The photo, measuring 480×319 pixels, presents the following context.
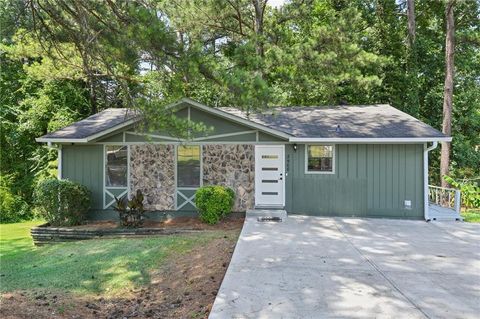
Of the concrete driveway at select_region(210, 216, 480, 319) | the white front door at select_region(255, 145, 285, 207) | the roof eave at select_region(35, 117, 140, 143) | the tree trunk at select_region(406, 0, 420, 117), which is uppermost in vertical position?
the tree trunk at select_region(406, 0, 420, 117)

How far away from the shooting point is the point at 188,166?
1062 centimetres

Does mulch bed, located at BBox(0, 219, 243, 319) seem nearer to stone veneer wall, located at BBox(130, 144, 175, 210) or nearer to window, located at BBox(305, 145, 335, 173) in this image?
stone veneer wall, located at BBox(130, 144, 175, 210)

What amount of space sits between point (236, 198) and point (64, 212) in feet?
15.1

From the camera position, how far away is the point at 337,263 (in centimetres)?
583

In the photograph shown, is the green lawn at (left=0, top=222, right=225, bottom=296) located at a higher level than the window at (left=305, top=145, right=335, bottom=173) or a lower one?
lower

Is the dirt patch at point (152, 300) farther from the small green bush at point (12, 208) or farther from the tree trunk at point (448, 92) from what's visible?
the tree trunk at point (448, 92)

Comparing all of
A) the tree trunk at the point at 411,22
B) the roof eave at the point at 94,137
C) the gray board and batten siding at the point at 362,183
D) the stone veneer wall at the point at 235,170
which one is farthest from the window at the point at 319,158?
the tree trunk at the point at 411,22

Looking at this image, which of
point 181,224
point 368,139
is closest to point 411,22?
point 368,139

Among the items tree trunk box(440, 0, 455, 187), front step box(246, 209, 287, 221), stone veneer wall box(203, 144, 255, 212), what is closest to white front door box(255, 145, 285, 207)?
stone veneer wall box(203, 144, 255, 212)

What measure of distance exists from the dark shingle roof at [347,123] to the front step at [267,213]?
6.85 ft

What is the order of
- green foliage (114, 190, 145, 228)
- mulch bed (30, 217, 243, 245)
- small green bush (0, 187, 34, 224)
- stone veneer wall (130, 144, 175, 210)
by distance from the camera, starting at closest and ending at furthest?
1. mulch bed (30, 217, 243, 245)
2. green foliage (114, 190, 145, 228)
3. stone veneer wall (130, 144, 175, 210)
4. small green bush (0, 187, 34, 224)

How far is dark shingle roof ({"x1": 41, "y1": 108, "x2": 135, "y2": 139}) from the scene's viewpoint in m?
10.5

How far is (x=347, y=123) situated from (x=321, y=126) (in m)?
0.81

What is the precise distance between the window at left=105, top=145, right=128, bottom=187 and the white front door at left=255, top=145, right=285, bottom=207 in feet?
12.3
